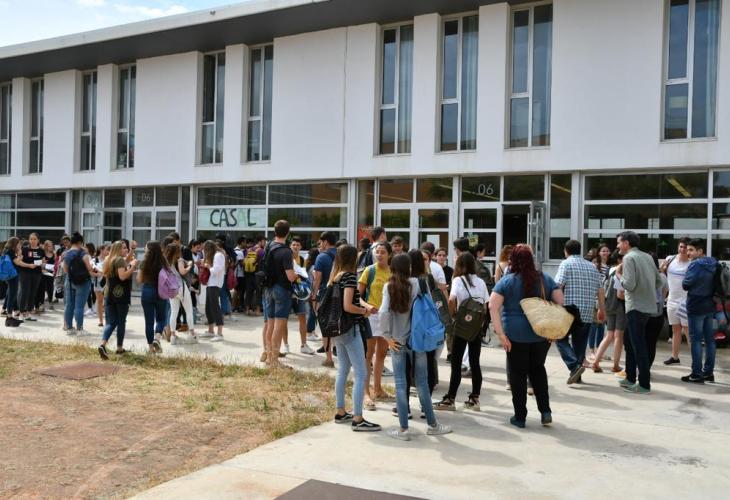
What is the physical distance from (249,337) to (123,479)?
6999 mm

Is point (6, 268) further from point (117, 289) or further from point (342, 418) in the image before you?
point (342, 418)

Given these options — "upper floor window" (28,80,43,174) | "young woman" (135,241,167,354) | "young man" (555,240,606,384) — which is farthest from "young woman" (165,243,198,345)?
"upper floor window" (28,80,43,174)

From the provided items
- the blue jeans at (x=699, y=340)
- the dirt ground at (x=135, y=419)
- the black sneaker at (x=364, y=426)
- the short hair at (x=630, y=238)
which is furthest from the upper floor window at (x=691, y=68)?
the black sneaker at (x=364, y=426)

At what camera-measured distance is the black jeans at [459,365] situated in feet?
22.5

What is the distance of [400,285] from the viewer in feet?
19.4

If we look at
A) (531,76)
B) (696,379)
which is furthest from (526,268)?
(531,76)

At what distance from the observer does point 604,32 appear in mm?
13172

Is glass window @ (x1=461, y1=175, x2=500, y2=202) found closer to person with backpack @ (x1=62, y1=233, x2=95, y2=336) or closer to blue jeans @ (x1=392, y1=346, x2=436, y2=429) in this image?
person with backpack @ (x1=62, y1=233, x2=95, y2=336)

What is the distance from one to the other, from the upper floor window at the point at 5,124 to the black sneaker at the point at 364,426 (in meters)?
20.4

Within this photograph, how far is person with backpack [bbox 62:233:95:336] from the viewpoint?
11180 mm

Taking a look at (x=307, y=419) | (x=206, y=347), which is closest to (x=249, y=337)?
(x=206, y=347)

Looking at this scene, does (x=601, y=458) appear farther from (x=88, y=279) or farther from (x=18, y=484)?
(x=88, y=279)

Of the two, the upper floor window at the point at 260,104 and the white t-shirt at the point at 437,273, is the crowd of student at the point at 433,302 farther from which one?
the upper floor window at the point at 260,104

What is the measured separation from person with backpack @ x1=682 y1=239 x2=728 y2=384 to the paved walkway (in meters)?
0.88
